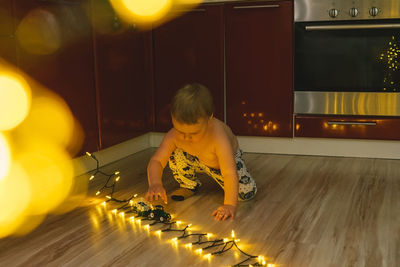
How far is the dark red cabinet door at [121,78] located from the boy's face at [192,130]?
796mm

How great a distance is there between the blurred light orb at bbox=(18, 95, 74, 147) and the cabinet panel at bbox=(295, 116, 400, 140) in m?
1.23

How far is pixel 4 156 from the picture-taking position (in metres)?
2.03

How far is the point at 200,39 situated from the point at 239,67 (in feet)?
0.88

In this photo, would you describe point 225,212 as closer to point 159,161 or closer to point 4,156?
point 159,161

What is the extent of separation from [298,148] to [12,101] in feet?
5.08

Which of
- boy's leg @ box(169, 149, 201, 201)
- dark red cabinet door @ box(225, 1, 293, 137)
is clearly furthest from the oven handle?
boy's leg @ box(169, 149, 201, 201)

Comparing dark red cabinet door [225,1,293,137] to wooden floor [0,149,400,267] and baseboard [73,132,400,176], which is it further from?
Result: wooden floor [0,149,400,267]

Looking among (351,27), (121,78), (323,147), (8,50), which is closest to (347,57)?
(351,27)

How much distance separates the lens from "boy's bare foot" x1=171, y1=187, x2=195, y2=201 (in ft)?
6.97

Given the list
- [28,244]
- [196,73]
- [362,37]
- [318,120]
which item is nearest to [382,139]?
[318,120]

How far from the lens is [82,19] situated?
2.42 meters

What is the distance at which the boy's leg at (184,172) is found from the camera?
2.11m

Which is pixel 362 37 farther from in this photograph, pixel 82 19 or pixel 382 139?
pixel 82 19

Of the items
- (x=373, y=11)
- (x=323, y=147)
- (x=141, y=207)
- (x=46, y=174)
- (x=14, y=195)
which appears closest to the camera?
(x=141, y=207)
